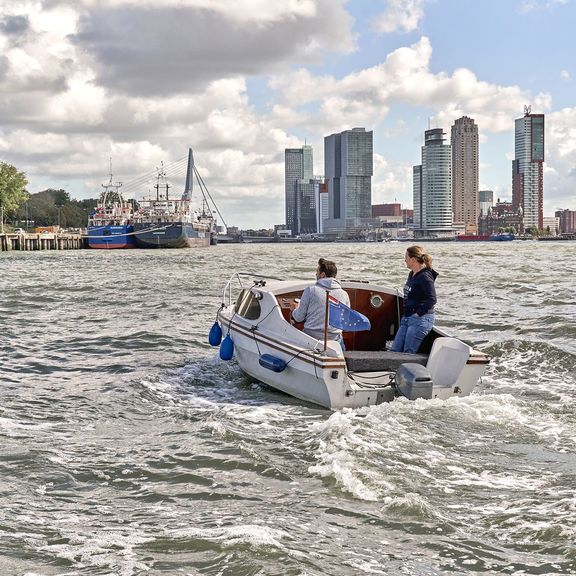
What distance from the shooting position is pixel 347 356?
12266 mm

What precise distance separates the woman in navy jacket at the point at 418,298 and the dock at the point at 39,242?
104776 mm

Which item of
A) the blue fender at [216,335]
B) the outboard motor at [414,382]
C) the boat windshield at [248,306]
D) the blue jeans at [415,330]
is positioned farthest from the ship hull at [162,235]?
the outboard motor at [414,382]

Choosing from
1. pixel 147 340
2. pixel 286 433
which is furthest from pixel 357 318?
Result: pixel 147 340

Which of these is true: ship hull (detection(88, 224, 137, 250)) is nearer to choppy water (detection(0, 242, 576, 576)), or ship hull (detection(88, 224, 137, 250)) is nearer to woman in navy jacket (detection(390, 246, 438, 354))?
choppy water (detection(0, 242, 576, 576))

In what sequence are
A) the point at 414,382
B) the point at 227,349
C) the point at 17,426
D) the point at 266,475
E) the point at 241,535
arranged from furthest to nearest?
the point at 227,349 < the point at 414,382 < the point at 17,426 < the point at 266,475 < the point at 241,535

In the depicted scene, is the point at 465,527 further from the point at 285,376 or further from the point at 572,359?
the point at 572,359

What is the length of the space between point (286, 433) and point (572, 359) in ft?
27.4

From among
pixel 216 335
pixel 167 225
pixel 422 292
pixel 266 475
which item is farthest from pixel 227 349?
pixel 167 225

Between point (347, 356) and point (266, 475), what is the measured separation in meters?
4.26

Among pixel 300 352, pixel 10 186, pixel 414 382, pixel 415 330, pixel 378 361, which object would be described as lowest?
pixel 414 382

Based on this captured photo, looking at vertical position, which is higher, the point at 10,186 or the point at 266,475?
the point at 10,186

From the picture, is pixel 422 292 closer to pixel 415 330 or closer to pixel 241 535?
pixel 415 330

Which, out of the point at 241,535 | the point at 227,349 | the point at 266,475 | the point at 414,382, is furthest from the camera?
the point at 227,349

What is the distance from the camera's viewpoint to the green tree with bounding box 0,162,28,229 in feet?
396
